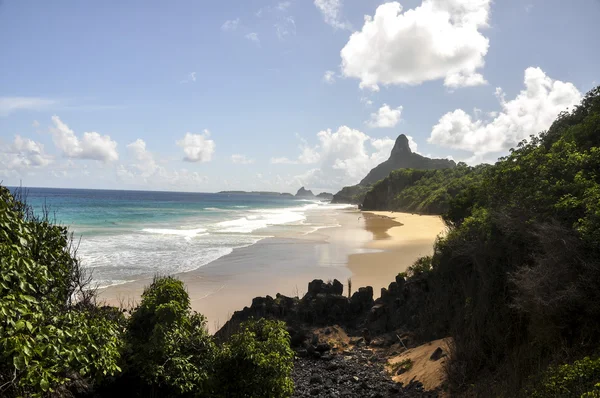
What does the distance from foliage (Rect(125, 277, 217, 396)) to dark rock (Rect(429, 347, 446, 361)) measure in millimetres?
6590

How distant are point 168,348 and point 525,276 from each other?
8269mm

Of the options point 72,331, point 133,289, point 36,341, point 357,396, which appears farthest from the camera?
point 133,289

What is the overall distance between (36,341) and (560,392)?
7.61m

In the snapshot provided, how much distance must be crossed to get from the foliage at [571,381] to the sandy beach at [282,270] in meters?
11.5

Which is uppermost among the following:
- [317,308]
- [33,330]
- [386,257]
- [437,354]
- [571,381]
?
[33,330]

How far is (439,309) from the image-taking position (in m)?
13.3

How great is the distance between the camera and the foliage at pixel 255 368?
7.55 m

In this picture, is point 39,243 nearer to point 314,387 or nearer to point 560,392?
point 314,387

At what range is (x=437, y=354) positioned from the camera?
11141 millimetres

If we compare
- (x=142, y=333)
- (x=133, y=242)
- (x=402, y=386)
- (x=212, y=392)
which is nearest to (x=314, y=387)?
(x=402, y=386)

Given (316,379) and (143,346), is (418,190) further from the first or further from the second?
(143,346)

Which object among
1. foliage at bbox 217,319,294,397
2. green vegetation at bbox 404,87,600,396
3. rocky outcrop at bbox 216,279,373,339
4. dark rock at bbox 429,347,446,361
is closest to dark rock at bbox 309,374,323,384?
dark rock at bbox 429,347,446,361

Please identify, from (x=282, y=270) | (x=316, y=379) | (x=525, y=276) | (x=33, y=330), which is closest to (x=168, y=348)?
(x=33, y=330)

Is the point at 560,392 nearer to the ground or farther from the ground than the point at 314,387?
farther from the ground
